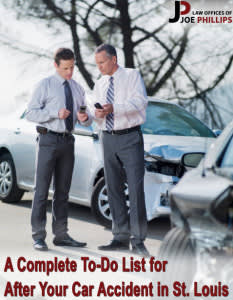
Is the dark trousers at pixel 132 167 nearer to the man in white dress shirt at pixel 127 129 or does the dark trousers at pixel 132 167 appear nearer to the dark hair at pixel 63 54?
the man in white dress shirt at pixel 127 129

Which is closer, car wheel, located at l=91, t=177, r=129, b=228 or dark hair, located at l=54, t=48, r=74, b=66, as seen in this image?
dark hair, located at l=54, t=48, r=74, b=66

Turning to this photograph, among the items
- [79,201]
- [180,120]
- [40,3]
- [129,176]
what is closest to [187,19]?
[40,3]

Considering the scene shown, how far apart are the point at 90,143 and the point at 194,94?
6399mm

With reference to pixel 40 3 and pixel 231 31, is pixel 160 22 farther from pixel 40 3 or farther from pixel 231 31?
pixel 40 3

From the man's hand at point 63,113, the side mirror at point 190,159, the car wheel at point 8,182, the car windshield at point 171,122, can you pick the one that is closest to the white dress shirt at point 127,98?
the man's hand at point 63,113

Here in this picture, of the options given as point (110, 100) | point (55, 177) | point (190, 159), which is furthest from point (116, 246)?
point (190, 159)

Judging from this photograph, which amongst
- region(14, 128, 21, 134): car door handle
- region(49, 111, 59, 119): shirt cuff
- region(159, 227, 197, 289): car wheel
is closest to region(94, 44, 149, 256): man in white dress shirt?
region(49, 111, 59, 119): shirt cuff

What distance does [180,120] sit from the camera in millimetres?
9375

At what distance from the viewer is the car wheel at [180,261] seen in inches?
149

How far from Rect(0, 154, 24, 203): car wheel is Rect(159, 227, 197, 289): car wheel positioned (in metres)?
6.83

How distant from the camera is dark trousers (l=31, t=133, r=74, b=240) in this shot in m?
7.12

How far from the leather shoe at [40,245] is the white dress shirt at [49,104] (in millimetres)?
1072

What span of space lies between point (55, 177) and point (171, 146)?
4.55ft

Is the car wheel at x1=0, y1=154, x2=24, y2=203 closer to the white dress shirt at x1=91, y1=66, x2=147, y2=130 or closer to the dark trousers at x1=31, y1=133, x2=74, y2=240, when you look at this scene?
the dark trousers at x1=31, y1=133, x2=74, y2=240
